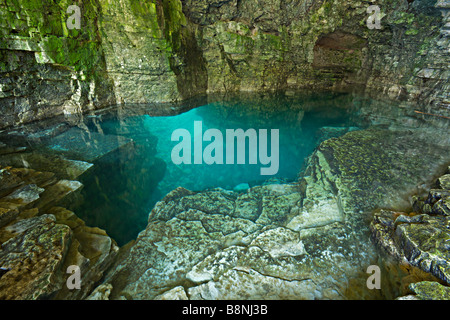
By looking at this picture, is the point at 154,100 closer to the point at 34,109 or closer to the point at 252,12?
the point at 34,109

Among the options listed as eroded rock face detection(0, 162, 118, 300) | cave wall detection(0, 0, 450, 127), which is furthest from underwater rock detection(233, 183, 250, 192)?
cave wall detection(0, 0, 450, 127)

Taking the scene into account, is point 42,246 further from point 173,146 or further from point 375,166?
point 375,166

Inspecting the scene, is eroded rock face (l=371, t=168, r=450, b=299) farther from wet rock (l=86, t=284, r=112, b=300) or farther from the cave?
wet rock (l=86, t=284, r=112, b=300)

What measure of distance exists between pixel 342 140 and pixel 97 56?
1030 cm

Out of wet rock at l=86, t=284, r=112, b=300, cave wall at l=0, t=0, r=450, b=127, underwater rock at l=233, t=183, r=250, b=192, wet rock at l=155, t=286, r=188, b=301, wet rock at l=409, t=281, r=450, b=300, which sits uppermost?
cave wall at l=0, t=0, r=450, b=127

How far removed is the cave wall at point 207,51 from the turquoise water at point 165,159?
2.08 meters

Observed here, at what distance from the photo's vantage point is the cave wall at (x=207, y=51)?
714 cm

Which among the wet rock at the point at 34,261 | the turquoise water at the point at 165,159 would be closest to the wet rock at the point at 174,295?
the wet rock at the point at 34,261

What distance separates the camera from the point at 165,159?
605cm

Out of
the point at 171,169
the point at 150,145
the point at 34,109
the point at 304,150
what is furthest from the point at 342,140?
the point at 34,109

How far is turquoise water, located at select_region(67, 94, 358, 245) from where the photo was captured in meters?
3.88

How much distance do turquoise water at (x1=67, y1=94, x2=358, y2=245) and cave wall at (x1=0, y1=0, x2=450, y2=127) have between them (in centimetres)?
208

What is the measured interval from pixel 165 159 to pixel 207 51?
1081 centimetres

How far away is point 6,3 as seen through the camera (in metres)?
6.19
